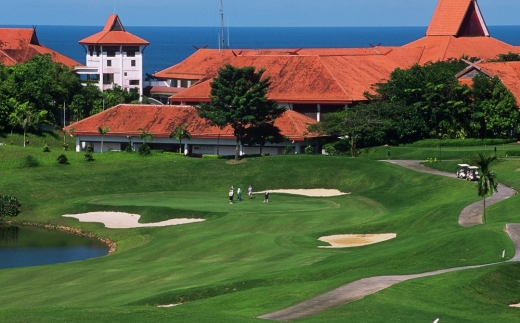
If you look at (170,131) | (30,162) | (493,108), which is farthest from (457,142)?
(30,162)

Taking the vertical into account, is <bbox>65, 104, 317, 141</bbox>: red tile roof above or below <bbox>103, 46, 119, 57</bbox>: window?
below

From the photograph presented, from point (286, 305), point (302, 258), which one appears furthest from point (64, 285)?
point (286, 305)

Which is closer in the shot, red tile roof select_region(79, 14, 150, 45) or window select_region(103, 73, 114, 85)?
red tile roof select_region(79, 14, 150, 45)

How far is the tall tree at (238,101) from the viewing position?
91.3m

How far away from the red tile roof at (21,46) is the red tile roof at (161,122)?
30.2 m

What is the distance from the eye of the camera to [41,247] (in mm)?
65562

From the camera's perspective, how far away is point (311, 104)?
10575 centimetres

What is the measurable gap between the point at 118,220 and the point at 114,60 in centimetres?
7203

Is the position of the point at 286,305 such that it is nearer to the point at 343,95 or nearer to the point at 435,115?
the point at 435,115

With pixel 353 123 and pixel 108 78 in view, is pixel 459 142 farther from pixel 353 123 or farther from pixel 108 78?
pixel 108 78

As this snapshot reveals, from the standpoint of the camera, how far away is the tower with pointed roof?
140375mm

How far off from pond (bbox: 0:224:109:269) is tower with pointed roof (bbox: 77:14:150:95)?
68452 millimetres
